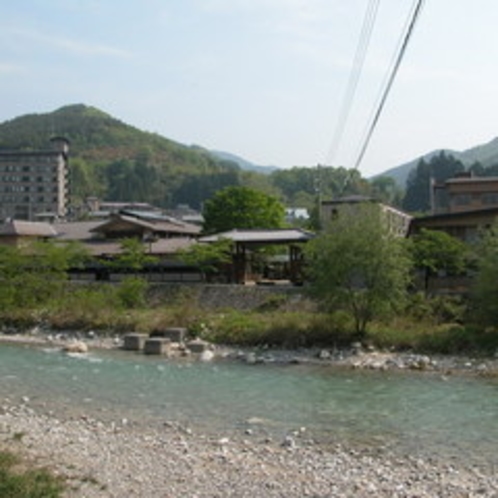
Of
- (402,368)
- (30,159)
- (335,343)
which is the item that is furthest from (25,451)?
(30,159)

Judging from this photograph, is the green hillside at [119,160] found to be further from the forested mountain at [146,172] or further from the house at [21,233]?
the house at [21,233]

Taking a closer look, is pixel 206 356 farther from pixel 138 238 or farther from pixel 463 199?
pixel 463 199

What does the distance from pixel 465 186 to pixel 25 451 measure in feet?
140

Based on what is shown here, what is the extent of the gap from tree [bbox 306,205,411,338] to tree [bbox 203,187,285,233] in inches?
932

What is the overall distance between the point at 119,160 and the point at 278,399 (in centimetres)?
12809

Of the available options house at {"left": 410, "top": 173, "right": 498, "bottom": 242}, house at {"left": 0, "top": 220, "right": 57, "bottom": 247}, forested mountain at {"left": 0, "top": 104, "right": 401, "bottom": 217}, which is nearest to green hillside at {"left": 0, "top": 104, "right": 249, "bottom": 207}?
forested mountain at {"left": 0, "top": 104, "right": 401, "bottom": 217}

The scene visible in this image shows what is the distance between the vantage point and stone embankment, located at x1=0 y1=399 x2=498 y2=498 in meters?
9.89

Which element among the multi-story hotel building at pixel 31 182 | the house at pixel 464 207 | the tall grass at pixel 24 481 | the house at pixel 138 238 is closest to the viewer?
the tall grass at pixel 24 481

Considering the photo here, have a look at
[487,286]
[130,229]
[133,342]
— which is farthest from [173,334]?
[130,229]

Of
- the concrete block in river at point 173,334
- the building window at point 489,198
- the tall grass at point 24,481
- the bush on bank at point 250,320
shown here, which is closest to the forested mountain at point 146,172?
the building window at point 489,198

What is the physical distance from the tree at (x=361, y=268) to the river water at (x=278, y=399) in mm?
4199

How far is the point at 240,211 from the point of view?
50.8m

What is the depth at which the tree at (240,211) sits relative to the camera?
A: 166 ft

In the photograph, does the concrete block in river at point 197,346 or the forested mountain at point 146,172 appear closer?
the concrete block in river at point 197,346
